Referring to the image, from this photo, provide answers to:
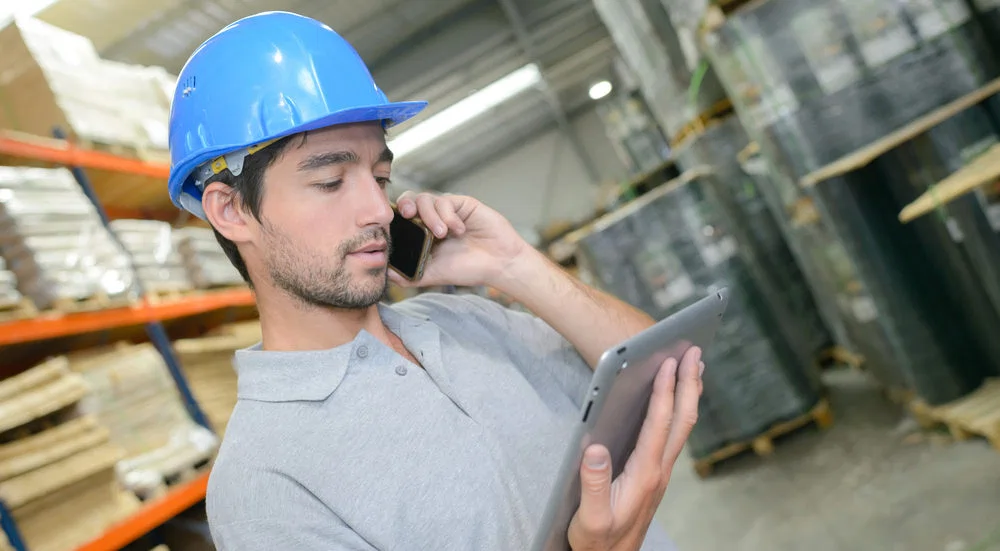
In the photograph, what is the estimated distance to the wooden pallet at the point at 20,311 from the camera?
8.53ft

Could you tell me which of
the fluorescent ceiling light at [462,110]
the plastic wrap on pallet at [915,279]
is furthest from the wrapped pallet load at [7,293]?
the fluorescent ceiling light at [462,110]

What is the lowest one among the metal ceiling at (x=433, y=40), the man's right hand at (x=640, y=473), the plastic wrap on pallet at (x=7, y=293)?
the man's right hand at (x=640, y=473)

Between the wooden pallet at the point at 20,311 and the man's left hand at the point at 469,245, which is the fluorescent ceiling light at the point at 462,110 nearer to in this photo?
the wooden pallet at the point at 20,311

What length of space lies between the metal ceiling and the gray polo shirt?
201 inches

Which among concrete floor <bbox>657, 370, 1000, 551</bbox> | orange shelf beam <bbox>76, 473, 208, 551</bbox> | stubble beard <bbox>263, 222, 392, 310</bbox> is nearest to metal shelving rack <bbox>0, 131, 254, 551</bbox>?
orange shelf beam <bbox>76, 473, 208, 551</bbox>

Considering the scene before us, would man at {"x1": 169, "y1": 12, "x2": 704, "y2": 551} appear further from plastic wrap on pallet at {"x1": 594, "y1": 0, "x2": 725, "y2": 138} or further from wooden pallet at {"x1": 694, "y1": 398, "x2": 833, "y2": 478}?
plastic wrap on pallet at {"x1": 594, "y1": 0, "x2": 725, "y2": 138}

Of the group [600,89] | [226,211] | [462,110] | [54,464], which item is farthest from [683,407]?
[600,89]

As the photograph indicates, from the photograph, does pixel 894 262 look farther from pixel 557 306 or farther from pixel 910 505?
pixel 557 306

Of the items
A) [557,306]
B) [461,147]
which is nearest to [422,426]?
[557,306]

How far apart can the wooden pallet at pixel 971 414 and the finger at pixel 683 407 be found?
103 inches

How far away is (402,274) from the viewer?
172cm

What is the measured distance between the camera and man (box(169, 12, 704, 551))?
3.87 feet

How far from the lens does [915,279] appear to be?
3674 millimetres

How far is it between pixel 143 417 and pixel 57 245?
0.81 m
